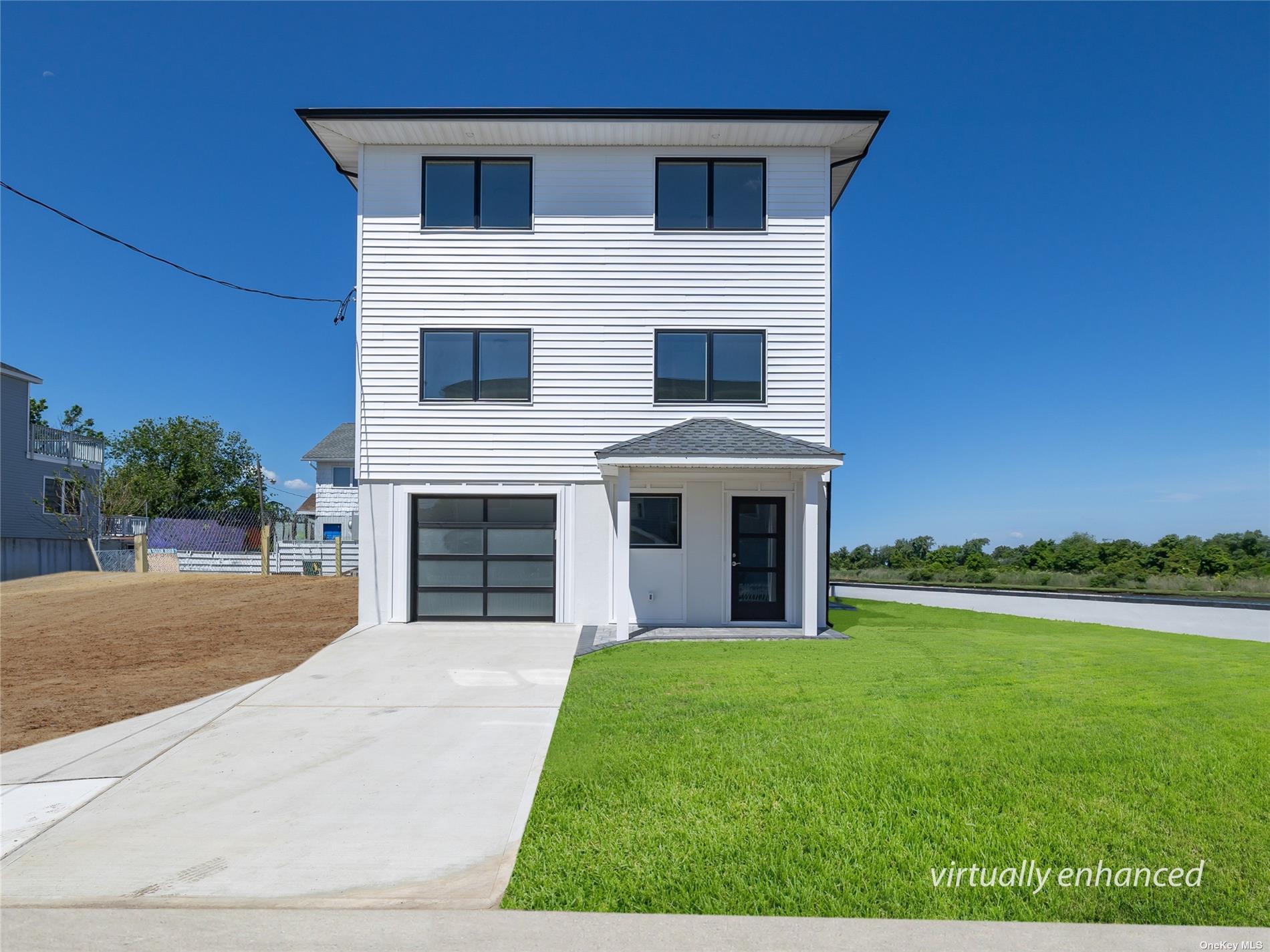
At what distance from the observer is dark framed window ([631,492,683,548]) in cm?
1305

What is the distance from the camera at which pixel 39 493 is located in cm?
3112

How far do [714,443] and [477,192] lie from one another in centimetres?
605

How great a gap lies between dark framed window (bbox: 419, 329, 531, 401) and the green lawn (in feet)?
20.7

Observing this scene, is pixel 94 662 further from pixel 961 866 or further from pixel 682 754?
pixel 961 866

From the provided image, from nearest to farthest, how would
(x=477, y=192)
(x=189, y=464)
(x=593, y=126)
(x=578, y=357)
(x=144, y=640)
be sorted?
(x=593, y=126)
(x=144, y=640)
(x=578, y=357)
(x=477, y=192)
(x=189, y=464)

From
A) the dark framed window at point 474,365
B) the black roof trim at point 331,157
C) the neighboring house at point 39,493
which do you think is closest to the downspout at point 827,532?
the dark framed window at point 474,365

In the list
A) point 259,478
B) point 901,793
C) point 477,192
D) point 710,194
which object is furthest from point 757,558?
point 259,478

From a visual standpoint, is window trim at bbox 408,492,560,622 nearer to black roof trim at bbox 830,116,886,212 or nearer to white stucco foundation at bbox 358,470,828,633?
white stucco foundation at bbox 358,470,828,633

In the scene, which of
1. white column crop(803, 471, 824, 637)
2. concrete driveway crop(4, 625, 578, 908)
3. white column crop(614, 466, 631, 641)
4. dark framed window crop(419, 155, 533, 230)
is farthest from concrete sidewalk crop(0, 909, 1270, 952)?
dark framed window crop(419, 155, 533, 230)

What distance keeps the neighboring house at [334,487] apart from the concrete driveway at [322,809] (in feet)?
101

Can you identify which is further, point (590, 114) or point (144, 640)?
point (144, 640)

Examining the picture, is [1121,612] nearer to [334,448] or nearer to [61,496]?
[334,448]

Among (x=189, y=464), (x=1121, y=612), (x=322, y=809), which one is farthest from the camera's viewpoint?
(x=189, y=464)

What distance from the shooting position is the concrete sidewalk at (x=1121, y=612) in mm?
13477
